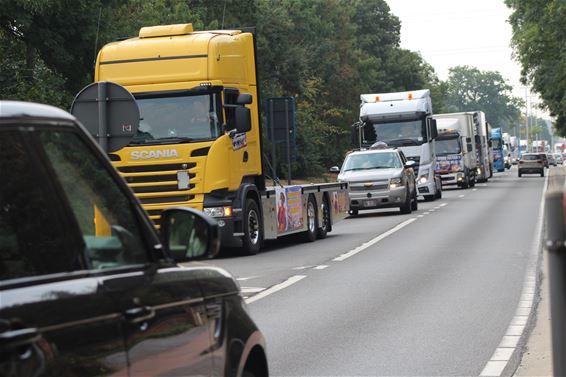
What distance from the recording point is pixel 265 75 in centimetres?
7406

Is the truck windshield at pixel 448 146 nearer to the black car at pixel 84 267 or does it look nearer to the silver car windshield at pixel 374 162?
the silver car windshield at pixel 374 162

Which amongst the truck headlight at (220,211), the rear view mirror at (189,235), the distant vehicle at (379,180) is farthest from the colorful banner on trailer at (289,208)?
the rear view mirror at (189,235)

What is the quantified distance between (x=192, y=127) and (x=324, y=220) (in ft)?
20.2

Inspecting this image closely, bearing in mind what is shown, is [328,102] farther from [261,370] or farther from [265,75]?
[261,370]

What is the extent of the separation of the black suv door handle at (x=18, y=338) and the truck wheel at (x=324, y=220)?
72.0ft

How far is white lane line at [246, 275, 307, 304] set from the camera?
46.3 feet

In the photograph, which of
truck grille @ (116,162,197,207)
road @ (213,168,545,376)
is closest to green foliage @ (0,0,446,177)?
truck grille @ (116,162,197,207)

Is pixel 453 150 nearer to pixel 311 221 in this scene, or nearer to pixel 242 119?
pixel 311 221

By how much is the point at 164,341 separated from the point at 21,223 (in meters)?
0.79

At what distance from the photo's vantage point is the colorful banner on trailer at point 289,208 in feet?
72.3

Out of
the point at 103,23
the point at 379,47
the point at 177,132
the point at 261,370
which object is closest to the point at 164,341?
the point at 261,370

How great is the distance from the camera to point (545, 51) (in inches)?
2896

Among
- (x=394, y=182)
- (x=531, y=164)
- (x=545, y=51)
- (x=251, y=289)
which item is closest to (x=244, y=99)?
(x=251, y=289)

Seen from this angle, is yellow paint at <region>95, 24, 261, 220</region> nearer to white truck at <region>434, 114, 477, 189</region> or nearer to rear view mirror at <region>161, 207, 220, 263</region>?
rear view mirror at <region>161, 207, 220, 263</region>
